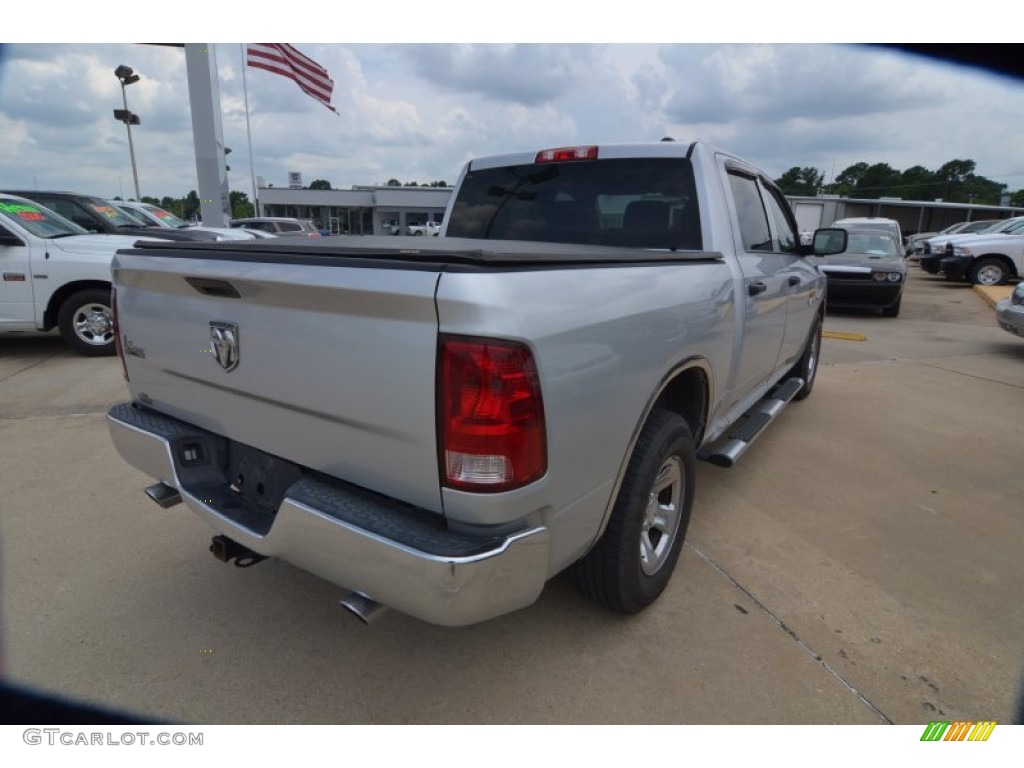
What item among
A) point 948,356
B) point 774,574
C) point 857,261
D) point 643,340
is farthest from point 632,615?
point 857,261

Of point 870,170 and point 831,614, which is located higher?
point 870,170

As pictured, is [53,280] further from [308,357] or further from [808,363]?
[808,363]

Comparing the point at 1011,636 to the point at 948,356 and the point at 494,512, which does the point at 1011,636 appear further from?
the point at 948,356

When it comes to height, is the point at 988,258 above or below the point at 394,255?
below

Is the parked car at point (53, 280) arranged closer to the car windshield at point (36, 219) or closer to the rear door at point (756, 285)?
the car windshield at point (36, 219)

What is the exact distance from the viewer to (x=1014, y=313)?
24.6 feet

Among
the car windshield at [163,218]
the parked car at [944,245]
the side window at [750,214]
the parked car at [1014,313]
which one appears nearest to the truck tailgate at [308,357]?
the side window at [750,214]

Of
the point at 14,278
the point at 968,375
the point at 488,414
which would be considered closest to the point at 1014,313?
the point at 968,375

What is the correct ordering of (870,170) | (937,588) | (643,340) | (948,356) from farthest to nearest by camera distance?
(870,170), (948,356), (937,588), (643,340)

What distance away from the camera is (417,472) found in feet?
5.58

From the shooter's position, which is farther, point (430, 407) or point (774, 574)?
point (774, 574)

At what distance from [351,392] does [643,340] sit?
99 cm

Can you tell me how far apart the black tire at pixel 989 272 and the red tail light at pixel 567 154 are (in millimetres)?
16551

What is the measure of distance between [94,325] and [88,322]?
0.08 m
